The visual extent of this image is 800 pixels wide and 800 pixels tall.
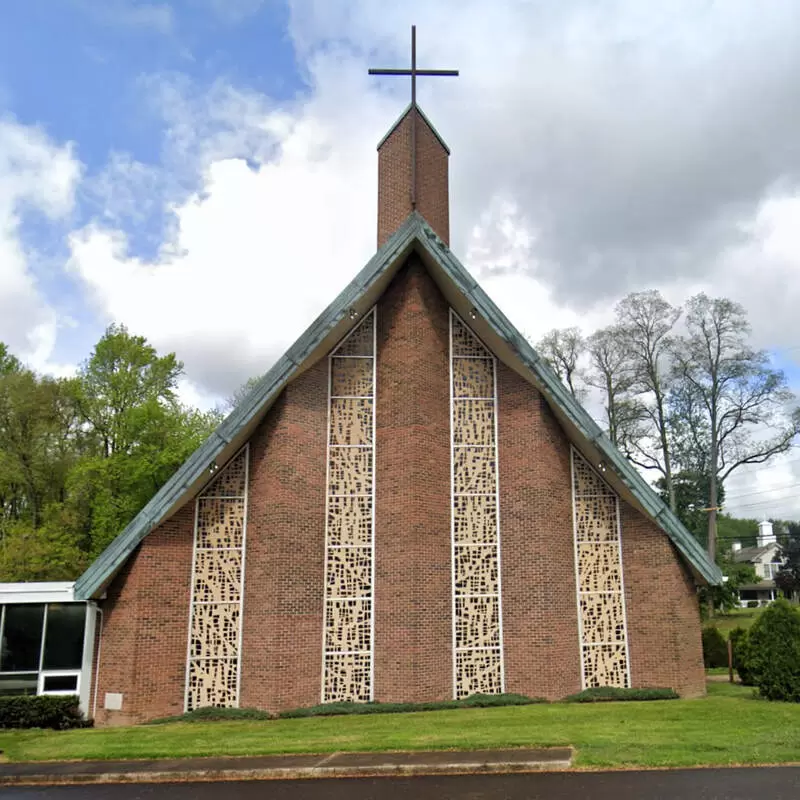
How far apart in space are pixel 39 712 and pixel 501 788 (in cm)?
1031

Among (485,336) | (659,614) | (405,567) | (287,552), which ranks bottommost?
(659,614)

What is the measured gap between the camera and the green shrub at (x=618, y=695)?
49.5 feet

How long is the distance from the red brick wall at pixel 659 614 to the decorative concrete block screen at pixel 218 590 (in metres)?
8.63

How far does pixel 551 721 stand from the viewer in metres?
12.5

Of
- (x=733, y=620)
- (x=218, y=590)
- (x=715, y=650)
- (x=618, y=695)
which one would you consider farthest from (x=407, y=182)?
(x=733, y=620)

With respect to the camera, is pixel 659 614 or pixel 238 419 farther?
pixel 659 614

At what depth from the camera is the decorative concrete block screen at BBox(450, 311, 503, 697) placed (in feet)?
50.5

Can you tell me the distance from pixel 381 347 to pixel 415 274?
1.90 metres

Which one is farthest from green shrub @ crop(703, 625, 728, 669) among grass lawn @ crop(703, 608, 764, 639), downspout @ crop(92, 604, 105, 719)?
downspout @ crop(92, 604, 105, 719)

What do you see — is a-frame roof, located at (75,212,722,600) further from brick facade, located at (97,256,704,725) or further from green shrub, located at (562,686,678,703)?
green shrub, located at (562,686,678,703)

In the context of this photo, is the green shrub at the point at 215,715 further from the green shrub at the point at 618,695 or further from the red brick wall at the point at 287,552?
the green shrub at the point at 618,695

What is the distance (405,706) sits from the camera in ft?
47.6

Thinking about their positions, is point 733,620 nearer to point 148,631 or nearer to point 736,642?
point 736,642

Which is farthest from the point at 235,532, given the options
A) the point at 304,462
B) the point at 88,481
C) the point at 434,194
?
the point at 88,481
